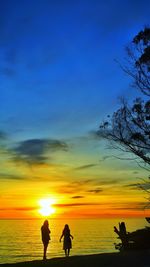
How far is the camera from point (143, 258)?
80.4ft

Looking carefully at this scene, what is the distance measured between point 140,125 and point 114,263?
8708mm

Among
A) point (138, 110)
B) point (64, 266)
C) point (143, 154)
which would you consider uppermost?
point (138, 110)

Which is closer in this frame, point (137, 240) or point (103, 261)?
point (103, 261)

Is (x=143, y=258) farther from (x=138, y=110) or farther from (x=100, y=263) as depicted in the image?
(x=138, y=110)

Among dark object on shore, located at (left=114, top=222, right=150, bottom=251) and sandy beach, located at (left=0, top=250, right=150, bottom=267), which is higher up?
dark object on shore, located at (left=114, top=222, right=150, bottom=251)

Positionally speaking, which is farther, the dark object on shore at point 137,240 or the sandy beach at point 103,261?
the dark object on shore at point 137,240

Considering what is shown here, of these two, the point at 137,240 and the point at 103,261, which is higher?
the point at 137,240

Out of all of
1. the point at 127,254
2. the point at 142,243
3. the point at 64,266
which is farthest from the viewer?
the point at 142,243

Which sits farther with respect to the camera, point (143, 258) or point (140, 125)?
point (140, 125)

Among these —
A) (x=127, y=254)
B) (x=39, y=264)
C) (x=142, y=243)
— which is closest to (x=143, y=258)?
(x=127, y=254)

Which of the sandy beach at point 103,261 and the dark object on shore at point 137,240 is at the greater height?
the dark object on shore at point 137,240

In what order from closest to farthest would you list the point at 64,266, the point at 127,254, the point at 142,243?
1. the point at 64,266
2. the point at 127,254
3. the point at 142,243

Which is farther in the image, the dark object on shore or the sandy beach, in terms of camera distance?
the dark object on shore

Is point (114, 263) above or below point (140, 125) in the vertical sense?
below
